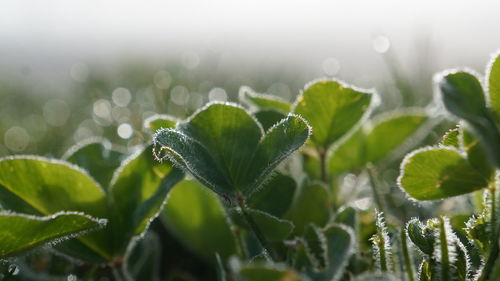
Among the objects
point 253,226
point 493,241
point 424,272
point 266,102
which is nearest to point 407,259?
point 424,272

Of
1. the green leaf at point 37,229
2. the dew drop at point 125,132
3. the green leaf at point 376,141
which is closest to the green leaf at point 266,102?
the green leaf at point 376,141

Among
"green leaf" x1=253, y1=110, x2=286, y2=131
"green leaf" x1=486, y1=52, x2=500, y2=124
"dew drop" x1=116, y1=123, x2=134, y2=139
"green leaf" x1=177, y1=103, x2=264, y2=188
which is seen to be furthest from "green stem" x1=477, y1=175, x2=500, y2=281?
"dew drop" x1=116, y1=123, x2=134, y2=139

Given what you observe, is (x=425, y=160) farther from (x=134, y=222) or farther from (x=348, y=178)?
(x=348, y=178)

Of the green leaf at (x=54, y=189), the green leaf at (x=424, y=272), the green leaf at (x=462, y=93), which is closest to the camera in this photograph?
the green leaf at (x=462, y=93)

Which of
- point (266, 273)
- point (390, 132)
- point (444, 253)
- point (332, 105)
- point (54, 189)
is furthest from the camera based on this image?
point (390, 132)

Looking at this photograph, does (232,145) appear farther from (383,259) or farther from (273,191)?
(383,259)

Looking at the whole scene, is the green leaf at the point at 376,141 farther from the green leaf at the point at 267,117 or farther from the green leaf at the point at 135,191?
the green leaf at the point at 135,191

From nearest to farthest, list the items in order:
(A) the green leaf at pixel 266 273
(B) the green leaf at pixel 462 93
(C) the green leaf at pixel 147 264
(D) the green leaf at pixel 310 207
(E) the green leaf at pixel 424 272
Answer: (A) the green leaf at pixel 266 273
(B) the green leaf at pixel 462 93
(E) the green leaf at pixel 424 272
(D) the green leaf at pixel 310 207
(C) the green leaf at pixel 147 264
